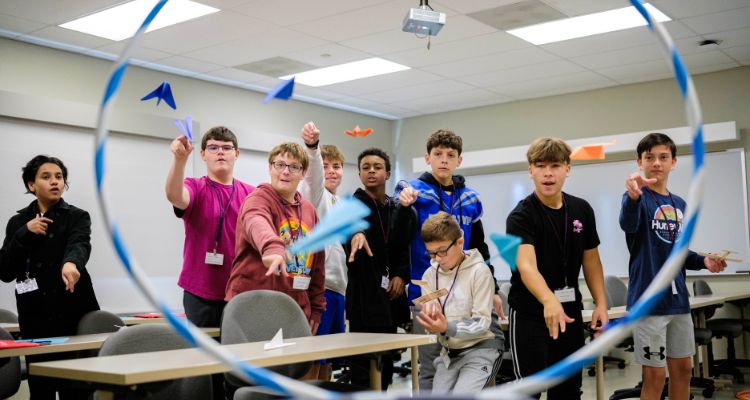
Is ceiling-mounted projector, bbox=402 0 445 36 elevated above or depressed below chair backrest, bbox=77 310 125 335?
above

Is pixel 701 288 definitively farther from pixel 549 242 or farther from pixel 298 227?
pixel 298 227

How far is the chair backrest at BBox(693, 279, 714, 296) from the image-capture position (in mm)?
7013

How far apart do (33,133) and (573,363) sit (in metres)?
6.11

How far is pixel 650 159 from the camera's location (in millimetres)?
3590

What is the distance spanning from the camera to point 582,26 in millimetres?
5957

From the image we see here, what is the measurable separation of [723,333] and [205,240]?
4.95 meters

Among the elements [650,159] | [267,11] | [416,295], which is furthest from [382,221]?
[267,11]

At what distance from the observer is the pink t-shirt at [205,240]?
3385 mm

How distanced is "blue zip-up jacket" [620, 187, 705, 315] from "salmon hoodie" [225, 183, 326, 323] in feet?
4.98

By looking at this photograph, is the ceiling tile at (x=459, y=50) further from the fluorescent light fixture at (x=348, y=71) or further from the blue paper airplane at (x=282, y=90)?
the blue paper airplane at (x=282, y=90)

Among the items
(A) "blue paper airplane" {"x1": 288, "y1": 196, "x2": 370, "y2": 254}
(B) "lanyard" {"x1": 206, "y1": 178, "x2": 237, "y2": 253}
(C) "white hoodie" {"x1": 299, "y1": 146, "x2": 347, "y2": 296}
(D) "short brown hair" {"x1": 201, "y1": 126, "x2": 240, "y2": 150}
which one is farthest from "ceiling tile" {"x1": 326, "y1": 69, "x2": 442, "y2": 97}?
(A) "blue paper airplane" {"x1": 288, "y1": 196, "x2": 370, "y2": 254}

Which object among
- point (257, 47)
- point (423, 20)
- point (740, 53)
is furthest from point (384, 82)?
point (740, 53)

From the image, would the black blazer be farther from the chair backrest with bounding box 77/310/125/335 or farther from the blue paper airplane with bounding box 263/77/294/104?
the blue paper airplane with bounding box 263/77/294/104

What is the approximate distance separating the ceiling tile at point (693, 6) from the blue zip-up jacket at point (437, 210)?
2.65 m
